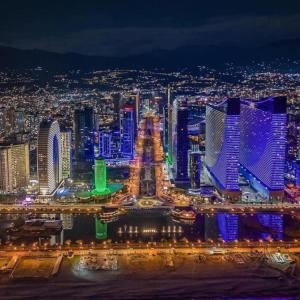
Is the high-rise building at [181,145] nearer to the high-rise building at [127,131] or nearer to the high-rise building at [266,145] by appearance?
the high-rise building at [266,145]

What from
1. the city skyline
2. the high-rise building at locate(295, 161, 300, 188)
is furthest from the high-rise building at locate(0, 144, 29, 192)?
the high-rise building at locate(295, 161, 300, 188)

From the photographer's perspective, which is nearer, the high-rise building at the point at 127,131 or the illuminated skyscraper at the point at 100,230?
the illuminated skyscraper at the point at 100,230

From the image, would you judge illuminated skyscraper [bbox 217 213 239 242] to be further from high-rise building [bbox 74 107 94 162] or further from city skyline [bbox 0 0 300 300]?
high-rise building [bbox 74 107 94 162]

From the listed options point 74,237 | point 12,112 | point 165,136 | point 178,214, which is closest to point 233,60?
point 165,136

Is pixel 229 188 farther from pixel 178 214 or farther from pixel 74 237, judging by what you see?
pixel 74 237

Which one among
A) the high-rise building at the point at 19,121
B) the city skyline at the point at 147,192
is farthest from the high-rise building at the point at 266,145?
the high-rise building at the point at 19,121

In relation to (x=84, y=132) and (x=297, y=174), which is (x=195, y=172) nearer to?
(x=297, y=174)

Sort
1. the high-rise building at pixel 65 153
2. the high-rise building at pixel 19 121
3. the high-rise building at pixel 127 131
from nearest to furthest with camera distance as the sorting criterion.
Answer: the high-rise building at pixel 65 153 → the high-rise building at pixel 127 131 → the high-rise building at pixel 19 121
